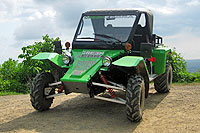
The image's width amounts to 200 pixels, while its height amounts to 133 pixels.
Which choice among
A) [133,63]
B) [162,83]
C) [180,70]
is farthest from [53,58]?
[180,70]

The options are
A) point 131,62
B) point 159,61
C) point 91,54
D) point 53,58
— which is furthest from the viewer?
point 159,61

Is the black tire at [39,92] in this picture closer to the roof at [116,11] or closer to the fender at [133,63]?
the fender at [133,63]

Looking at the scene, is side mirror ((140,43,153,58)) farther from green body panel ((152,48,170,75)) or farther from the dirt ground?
green body panel ((152,48,170,75))

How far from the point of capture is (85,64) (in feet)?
22.6

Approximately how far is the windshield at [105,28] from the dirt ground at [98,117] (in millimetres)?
1836

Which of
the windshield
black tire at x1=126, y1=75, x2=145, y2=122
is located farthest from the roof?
black tire at x1=126, y1=75, x2=145, y2=122

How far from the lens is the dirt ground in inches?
236

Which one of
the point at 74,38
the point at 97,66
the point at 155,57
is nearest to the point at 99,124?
the point at 97,66

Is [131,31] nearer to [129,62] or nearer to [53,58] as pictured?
[129,62]

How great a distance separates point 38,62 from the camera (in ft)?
42.6

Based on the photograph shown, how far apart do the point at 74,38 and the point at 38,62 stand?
17.5 ft

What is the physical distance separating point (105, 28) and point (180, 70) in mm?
7624

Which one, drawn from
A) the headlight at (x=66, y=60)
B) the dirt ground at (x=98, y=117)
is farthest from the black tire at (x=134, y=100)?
the headlight at (x=66, y=60)

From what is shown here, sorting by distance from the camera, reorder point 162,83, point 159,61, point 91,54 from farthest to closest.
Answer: point 162,83 < point 159,61 < point 91,54
